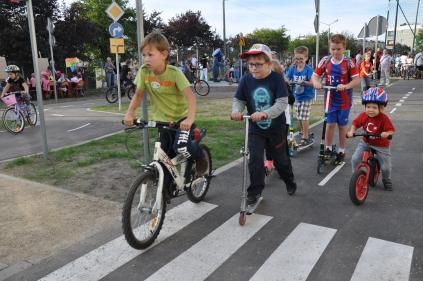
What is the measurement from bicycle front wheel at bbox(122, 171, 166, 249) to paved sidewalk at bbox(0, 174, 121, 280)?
68 cm

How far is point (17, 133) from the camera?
36.1 ft

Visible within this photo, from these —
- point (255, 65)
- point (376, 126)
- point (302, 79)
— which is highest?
point (255, 65)

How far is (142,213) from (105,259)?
1.73 feet

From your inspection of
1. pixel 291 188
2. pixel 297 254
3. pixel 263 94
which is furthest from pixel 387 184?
pixel 297 254

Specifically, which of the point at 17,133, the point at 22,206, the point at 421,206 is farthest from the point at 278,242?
the point at 17,133

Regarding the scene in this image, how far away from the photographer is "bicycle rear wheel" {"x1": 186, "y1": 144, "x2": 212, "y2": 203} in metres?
4.95

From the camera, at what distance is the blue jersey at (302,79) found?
7.74m

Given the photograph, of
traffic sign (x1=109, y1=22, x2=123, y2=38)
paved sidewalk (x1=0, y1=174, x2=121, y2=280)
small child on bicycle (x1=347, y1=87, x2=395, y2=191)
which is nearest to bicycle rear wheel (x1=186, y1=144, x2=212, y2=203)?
paved sidewalk (x1=0, y1=174, x2=121, y2=280)

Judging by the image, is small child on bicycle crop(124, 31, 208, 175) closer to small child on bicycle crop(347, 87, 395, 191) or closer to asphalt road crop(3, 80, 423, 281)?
asphalt road crop(3, 80, 423, 281)

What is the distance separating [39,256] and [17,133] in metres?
7.97

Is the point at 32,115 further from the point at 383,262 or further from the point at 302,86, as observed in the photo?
the point at 383,262

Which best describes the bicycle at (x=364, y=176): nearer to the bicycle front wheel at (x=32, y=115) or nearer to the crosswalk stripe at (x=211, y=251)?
the crosswalk stripe at (x=211, y=251)

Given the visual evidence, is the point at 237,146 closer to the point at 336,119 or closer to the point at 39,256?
the point at 336,119

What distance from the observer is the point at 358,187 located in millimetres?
5125
